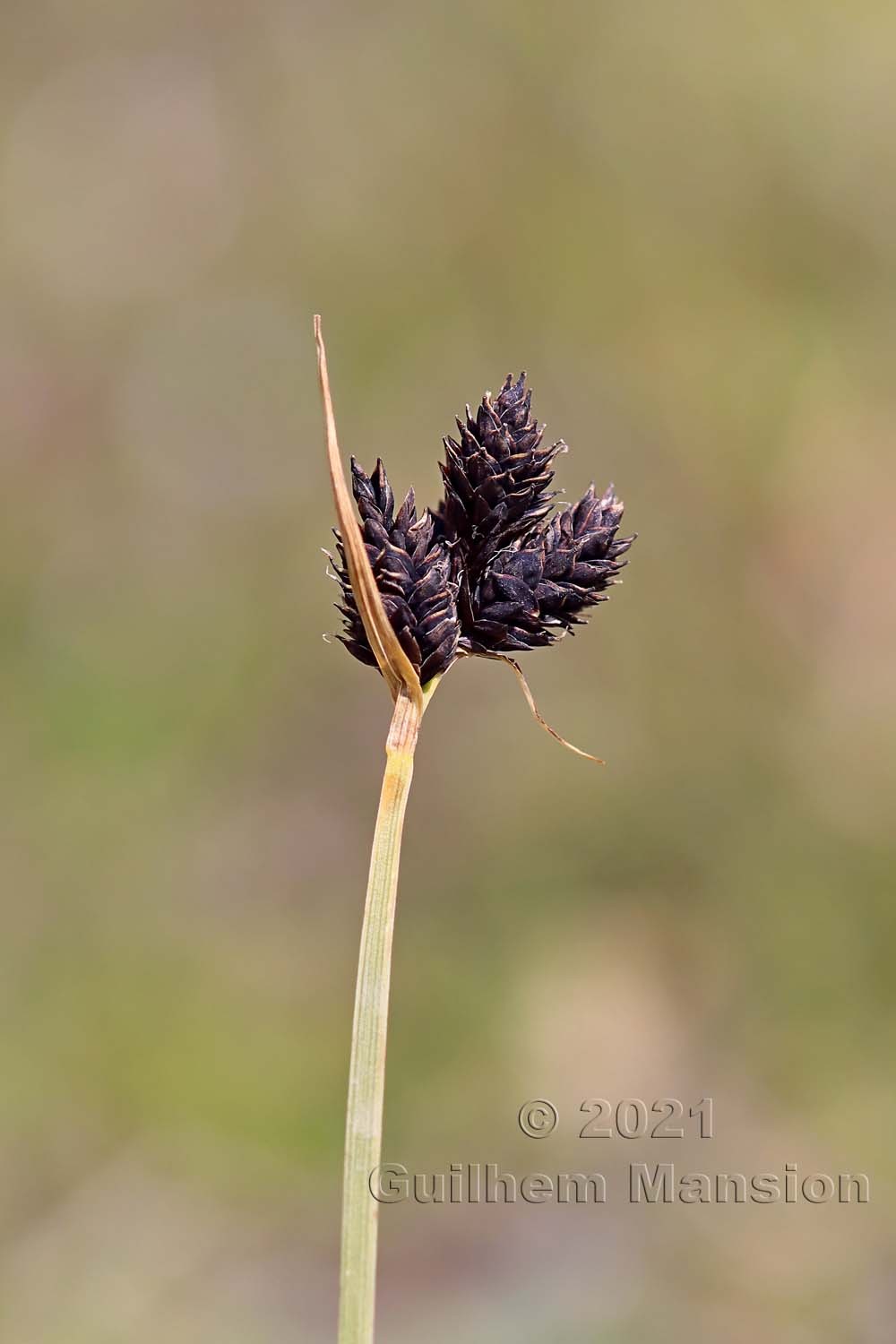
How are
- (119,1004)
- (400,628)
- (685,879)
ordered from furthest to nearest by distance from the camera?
(685,879) → (119,1004) → (400,628)

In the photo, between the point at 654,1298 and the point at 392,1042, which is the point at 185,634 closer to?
the point at 392,1042

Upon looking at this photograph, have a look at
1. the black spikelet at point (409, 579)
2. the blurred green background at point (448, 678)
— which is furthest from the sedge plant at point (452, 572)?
the blurred green background at point (448, 678)

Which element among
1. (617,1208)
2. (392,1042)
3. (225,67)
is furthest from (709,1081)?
(225,67)

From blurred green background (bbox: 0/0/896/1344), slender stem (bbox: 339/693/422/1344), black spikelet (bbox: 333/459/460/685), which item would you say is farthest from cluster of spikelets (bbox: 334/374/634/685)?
blurred green background (bbox: 0/0/896/1344)

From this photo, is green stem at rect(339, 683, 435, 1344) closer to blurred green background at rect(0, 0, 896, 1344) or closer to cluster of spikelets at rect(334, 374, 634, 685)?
cluster of spikelets at rect(334, 374, 634, 685)

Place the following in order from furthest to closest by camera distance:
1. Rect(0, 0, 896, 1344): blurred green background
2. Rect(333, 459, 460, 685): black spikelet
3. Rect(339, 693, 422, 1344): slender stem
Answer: Rect(0, 0, 896, 1344): blurred green background
Rect(333, 459, 460, 685): black spikelet
Rect(339, 693, 422, 1344): slender stem

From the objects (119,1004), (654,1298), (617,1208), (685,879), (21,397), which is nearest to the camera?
(654,1298)

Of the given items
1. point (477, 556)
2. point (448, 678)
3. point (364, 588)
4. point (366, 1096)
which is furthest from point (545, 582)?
point (448, 678)
